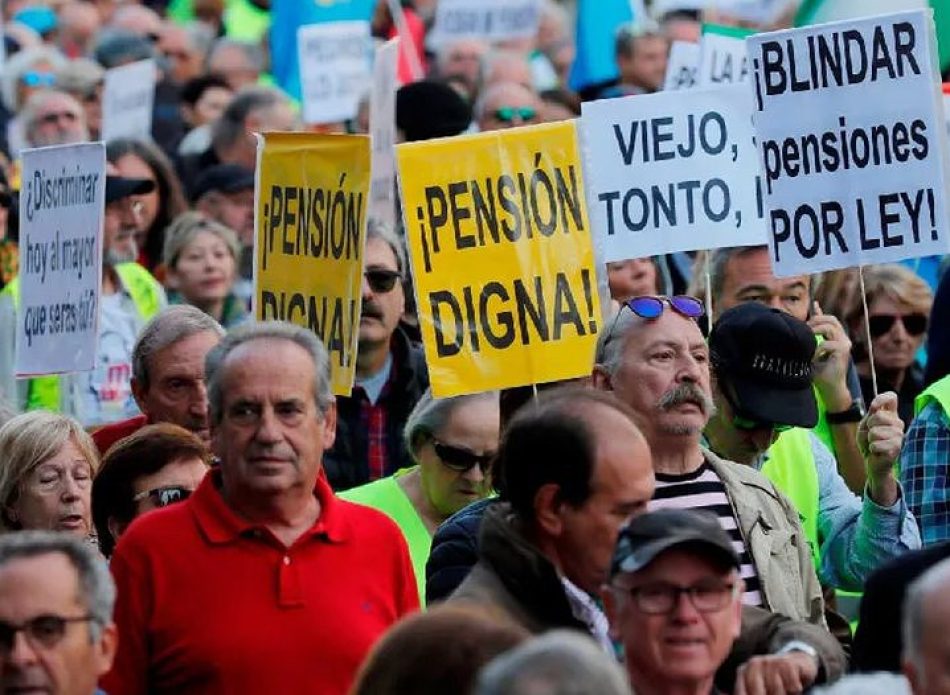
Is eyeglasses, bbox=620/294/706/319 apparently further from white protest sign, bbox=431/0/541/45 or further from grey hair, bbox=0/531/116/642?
white protest sign, bbox=431/0/541/45

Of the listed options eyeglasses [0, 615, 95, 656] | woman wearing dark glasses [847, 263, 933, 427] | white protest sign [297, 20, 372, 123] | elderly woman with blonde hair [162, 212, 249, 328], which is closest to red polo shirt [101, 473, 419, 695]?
eyeglasses [0, 615, 95, 656]

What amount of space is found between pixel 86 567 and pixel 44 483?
89.7 inches

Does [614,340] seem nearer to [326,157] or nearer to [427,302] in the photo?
[427,302]

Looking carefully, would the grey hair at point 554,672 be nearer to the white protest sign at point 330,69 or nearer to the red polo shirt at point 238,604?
the red polo shirt at point 238,604

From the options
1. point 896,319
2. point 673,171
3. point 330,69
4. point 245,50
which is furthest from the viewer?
point 245,50

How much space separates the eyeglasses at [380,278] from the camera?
33.6ft

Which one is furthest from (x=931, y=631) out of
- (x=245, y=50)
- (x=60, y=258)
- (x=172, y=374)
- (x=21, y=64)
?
(x=245, y=50)

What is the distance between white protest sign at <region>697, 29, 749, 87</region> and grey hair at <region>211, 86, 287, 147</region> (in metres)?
2.88

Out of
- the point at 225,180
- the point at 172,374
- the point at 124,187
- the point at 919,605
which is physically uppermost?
the point at 225,180

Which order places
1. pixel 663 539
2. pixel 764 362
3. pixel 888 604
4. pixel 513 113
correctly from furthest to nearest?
pixel 513 113 < pixel 764 362 < pixel 888 604 < pixel 663 539

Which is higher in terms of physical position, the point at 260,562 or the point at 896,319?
the point at 896,319

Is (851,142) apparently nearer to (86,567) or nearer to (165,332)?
(165,332)

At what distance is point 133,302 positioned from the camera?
11.5 m

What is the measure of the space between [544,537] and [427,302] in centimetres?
243
